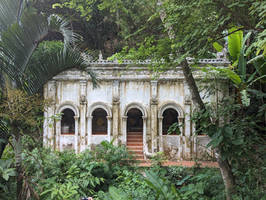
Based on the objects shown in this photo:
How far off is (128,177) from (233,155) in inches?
98.4

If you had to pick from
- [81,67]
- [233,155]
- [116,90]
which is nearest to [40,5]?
[116,90]

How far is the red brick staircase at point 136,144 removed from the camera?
964cm

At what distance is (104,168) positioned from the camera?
5629 mm

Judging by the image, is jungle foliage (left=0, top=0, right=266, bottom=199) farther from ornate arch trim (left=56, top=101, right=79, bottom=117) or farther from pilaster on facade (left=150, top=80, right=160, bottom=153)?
ornate arch trim (left=56, top=101, right=79, bottom=117)

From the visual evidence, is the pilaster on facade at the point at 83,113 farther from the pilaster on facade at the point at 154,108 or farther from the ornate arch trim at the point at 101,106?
the pilaster on facade at the point at 154,108

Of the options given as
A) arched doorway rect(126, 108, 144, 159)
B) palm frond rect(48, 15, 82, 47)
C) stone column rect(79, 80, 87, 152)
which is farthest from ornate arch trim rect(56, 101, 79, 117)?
palm frond rect(48, 15, 82, 47)

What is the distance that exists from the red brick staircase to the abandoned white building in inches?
1.8

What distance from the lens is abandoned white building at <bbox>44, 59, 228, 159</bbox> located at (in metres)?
9.84

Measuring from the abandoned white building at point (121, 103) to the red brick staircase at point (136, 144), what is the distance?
4 centimetres

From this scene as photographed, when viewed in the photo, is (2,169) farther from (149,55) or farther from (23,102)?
(149,55)

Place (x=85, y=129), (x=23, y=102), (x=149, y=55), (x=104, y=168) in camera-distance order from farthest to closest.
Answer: (x=85, y=129) < (x=104, y=168) < (x=149, y=55) < (x=23, y=102)

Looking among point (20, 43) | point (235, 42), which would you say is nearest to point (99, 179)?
point (20, 43)

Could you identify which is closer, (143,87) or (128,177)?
(128,177)

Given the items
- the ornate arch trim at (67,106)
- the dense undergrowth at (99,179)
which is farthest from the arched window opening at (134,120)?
the dense undergrowth at (99,179)
